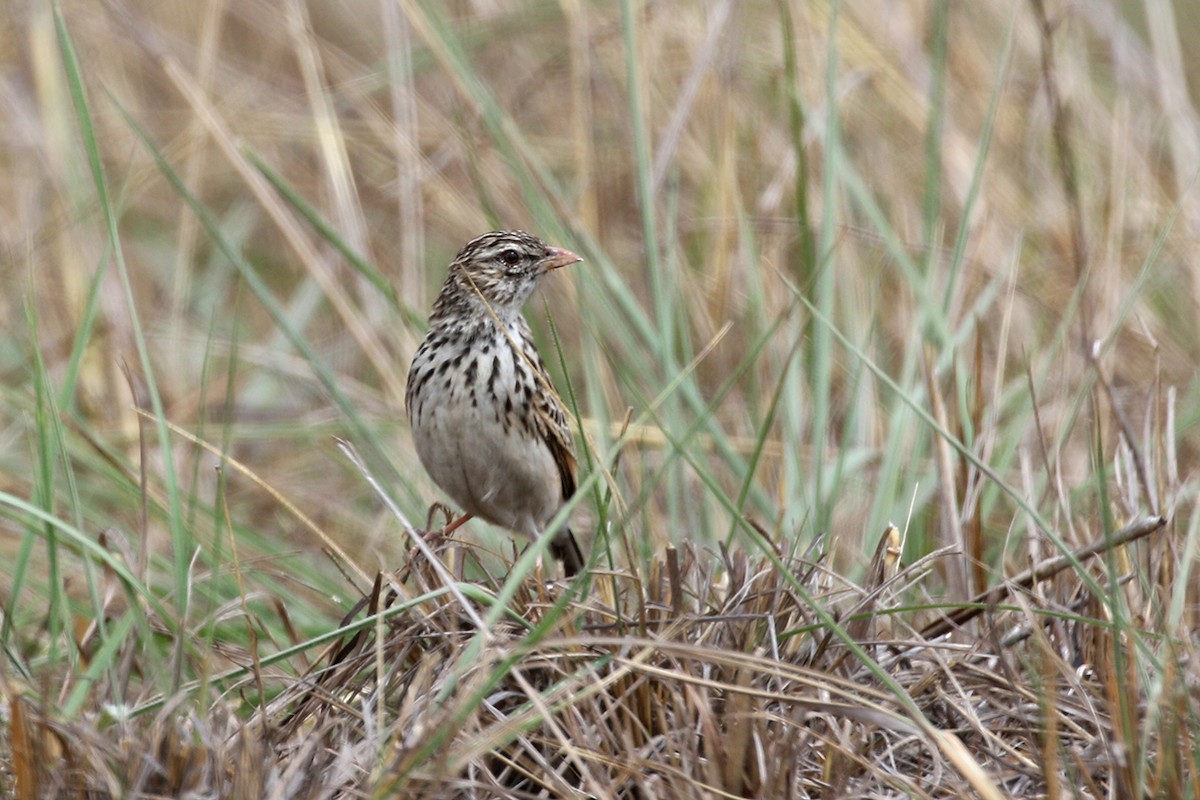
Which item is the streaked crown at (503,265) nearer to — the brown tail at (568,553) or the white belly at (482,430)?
the white belly at (482,430)

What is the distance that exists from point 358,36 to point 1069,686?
6043 mm

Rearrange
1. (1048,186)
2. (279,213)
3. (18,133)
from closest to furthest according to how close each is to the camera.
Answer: (279,213) → (1048,186) → (18,133)

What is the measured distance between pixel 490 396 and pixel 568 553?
0.82 metres

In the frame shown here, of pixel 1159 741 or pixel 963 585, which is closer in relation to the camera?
pixel 1159 741

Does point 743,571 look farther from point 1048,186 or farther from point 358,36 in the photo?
point 358,36

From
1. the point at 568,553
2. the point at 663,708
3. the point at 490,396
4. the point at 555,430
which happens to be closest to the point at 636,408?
the point at 555,430

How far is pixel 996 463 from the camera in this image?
4.56 metres

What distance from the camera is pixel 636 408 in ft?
16.0

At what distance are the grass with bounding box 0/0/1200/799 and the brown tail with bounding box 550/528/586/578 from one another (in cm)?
21

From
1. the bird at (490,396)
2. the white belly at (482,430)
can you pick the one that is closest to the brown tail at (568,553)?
the bird at (490,396)

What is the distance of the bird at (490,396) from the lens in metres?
4.38

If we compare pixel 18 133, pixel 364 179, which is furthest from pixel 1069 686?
pixel 18 133

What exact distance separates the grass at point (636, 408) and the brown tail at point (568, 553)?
0.21m

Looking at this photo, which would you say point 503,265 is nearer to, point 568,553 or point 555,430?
point 555,430
